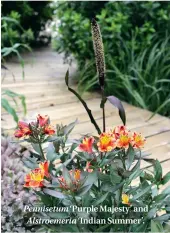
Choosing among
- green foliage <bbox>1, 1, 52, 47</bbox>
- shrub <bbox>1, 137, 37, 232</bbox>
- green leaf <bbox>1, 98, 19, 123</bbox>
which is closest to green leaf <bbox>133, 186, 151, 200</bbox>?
shrub <bbox>1, 137, 37, 232</bbox>

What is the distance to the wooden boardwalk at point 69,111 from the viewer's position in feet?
8.22

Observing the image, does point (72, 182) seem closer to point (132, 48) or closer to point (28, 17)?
point (132, 48)

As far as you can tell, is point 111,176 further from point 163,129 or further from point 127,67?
point 127,67

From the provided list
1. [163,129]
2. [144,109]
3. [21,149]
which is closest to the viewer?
[21,149]

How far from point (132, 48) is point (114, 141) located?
8.04 feet

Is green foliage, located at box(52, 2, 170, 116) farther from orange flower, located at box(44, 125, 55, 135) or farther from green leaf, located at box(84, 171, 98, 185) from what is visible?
green leaf, located at box(84, 171, 98, 185)

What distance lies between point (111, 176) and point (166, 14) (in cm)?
263

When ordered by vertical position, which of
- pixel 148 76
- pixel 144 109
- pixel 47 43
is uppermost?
pixel 148 76

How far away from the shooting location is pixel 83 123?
2752 millimetres

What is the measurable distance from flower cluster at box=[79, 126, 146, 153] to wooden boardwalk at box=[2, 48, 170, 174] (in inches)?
39.9

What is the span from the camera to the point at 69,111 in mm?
3031

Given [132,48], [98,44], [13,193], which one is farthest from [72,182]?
[132,48]

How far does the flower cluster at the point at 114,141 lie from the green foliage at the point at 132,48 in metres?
2.07

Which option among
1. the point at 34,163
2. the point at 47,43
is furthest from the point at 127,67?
the point at 47,43
